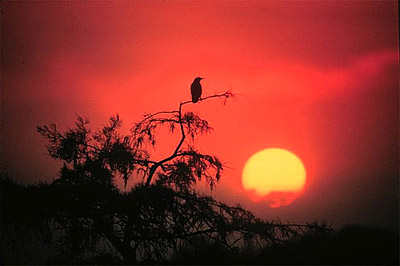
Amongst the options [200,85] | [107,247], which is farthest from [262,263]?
[200,85]

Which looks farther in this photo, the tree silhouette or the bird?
the bird

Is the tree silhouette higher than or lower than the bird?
lower

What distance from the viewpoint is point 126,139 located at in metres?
8.02

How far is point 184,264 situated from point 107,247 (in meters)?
1.43

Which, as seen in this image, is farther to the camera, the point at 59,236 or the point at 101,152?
the point at 101,152

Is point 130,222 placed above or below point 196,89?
below

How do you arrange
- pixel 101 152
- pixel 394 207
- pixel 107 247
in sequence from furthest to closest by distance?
pixel 394 207 → pixel 101 152 → pixel 107 247

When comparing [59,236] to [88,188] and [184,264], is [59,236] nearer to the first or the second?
[88,188]

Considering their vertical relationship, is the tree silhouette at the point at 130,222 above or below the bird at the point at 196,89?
below

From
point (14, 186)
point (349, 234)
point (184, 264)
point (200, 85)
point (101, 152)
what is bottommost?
point (184, 264)

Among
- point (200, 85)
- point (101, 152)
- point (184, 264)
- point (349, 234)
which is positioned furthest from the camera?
point (200, 85)

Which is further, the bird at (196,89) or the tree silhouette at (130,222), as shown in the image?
the bird at (196,89)

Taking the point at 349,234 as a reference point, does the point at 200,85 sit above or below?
above

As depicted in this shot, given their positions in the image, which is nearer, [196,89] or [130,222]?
[130,222]
